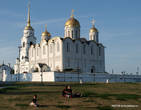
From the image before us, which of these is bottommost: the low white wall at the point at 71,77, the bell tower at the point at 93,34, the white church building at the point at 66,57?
the low white wall at the point at 71,77

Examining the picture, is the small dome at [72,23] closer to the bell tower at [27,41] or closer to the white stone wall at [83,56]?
the white stone wall at [83,56]

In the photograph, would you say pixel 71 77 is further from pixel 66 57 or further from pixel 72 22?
pixel 72 22

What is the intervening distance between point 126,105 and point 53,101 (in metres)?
5.22

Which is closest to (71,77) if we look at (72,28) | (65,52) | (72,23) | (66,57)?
(66,57)

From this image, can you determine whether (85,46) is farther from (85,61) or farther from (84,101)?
(84,101)

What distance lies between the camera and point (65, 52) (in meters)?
62.4

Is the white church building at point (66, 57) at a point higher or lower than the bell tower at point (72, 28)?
lower

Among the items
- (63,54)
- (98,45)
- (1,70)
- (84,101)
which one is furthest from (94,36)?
(84,101)

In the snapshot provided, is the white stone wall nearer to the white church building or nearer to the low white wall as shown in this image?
the white church building

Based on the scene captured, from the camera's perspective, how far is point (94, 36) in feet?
238

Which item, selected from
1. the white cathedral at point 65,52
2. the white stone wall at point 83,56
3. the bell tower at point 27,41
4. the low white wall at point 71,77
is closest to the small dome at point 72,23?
the white cathedral at point 65,52

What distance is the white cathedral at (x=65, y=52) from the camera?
206 ft

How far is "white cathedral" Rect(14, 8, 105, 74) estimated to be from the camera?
62.9 meters

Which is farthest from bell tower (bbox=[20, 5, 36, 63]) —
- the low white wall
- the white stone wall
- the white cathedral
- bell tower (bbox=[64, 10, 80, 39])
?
the white stone wall
